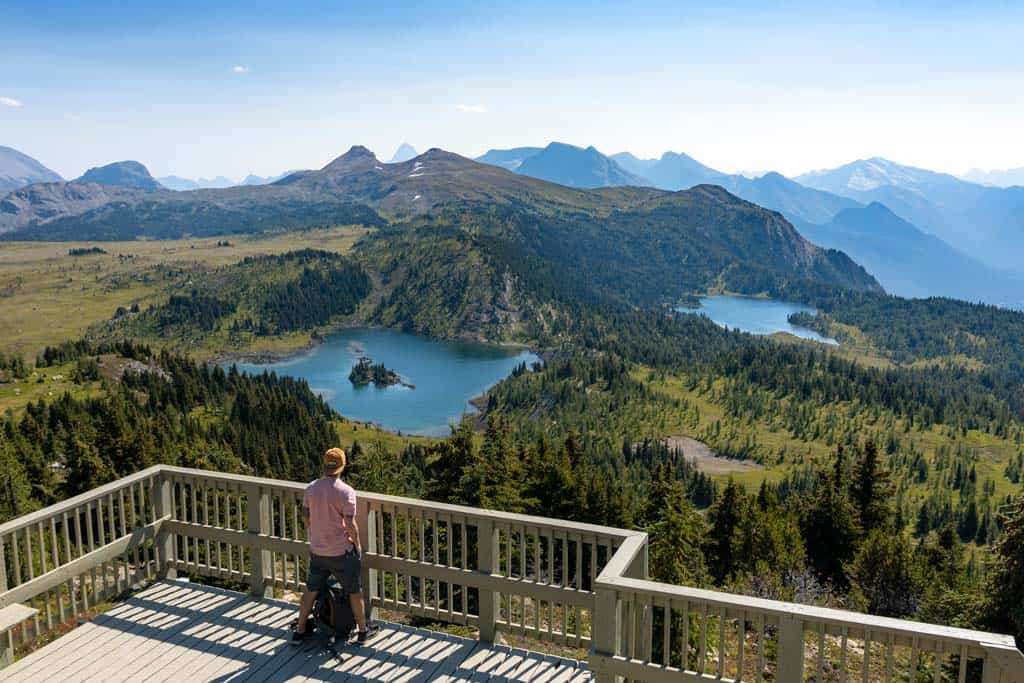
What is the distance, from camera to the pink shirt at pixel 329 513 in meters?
9.68

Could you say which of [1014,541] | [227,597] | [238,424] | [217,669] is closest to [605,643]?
[217,669]

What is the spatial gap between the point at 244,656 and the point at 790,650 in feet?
23.4

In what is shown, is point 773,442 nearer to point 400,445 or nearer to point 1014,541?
point 400,445

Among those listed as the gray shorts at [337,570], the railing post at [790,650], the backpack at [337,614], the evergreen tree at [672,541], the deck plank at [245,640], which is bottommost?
the evergreen tree at [672,541]

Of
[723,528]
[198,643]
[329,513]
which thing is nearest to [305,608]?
[329,513]

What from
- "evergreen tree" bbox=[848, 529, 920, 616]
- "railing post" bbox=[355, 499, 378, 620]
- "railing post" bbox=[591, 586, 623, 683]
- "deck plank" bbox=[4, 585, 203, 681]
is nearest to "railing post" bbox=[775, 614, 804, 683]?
"railing post" bbox=[591, 586, 623, 683]

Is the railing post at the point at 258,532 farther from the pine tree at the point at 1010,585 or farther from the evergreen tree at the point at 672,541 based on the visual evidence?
the pine tree at the point at 1010,585

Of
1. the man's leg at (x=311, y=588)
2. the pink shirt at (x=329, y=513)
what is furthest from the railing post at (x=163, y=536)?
the pink shirt at (x=329, y=513)

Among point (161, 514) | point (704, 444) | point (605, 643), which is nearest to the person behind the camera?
point (605, 643)

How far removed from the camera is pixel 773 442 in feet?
563

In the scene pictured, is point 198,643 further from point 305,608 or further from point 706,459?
point 706,459

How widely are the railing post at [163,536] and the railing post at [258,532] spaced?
68.9 inches

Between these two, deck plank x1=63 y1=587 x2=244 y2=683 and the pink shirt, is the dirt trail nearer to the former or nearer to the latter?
deck plank x1=63 y1=587 x2=244 y2=683

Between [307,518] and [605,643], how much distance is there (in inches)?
172
